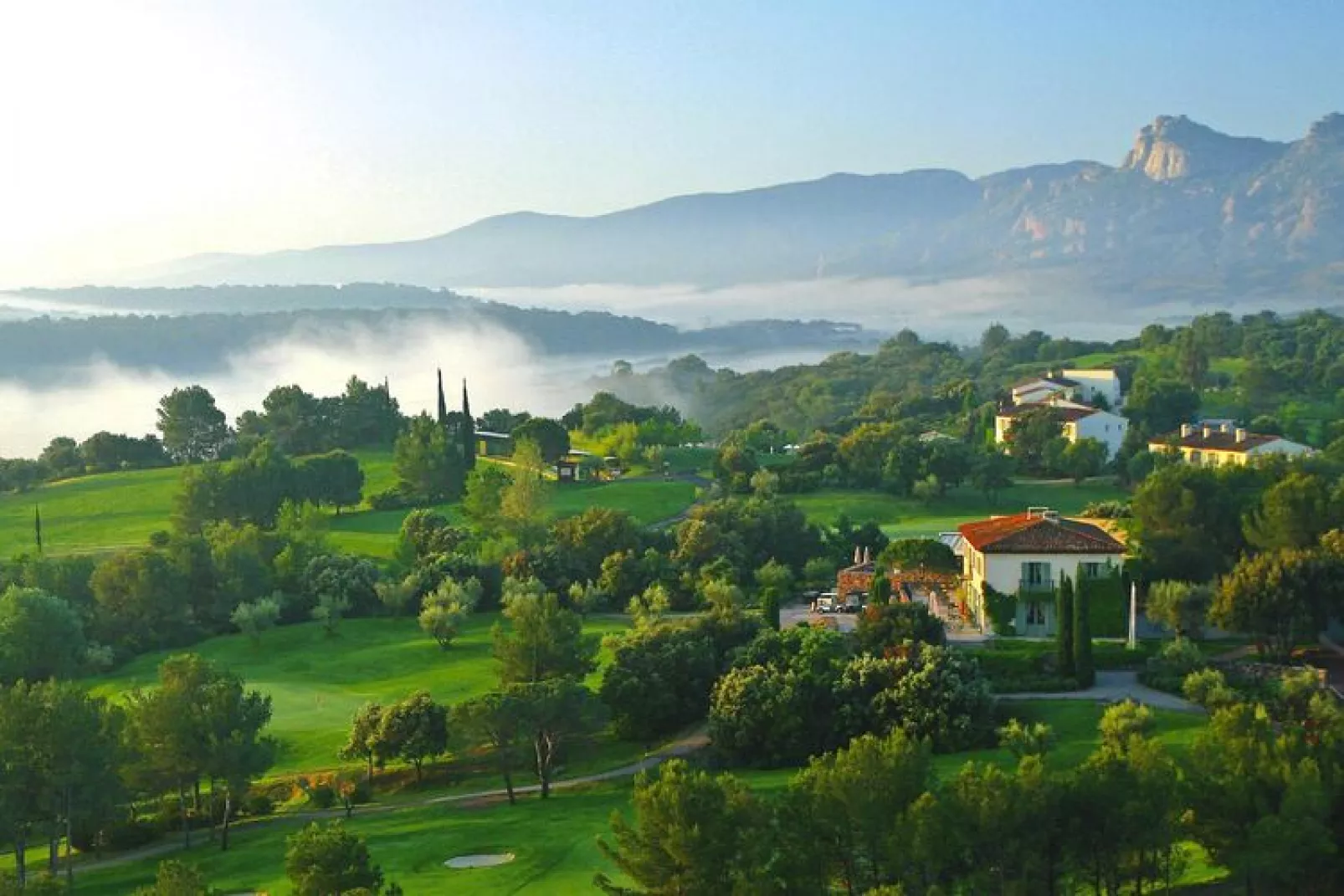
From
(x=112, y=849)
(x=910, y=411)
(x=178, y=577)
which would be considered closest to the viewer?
(x=112, y=849)

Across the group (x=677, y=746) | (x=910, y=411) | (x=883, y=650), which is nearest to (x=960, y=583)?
(x=883, y=650)

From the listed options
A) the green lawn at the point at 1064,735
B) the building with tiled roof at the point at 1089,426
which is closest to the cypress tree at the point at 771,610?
the green lawn at the point at 1064,735

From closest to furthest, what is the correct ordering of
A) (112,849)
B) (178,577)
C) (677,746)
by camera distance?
(112,849), (677,746), (178,577)

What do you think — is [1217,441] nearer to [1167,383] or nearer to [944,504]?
[944,504]

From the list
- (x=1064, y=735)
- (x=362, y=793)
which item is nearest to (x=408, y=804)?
(x=362, y=793)

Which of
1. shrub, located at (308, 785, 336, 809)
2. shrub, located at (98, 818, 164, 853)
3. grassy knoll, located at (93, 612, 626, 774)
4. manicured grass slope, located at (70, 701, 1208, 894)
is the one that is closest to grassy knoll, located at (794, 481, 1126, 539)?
grassy knoll, located at (93, 612, 626, 774)

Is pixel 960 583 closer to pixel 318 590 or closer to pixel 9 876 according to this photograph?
pixel 318 590

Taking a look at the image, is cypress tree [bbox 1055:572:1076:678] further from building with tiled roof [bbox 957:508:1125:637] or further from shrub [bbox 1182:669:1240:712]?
building with tiled roof [bbox 957:508:1125:637]
